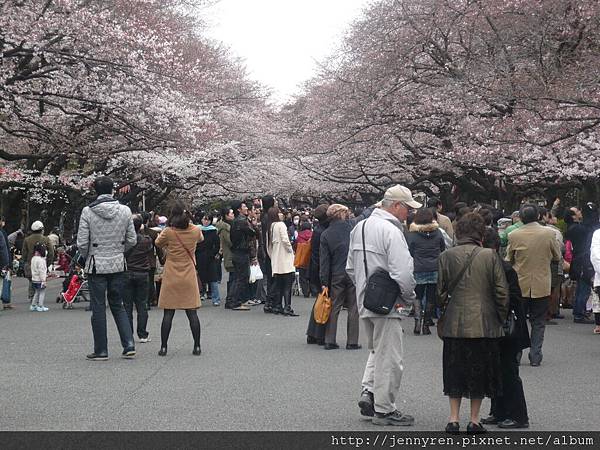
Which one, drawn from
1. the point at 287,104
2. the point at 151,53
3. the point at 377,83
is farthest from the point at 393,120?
the point at 287,104

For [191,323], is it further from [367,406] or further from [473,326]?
[473,326]

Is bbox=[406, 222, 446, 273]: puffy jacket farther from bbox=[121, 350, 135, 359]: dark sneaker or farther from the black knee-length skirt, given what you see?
the black knee-length skirt

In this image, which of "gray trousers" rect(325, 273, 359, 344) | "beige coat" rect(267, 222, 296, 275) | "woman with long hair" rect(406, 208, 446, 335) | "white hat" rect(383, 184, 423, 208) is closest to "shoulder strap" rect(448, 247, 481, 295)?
"white hat" rect(383, 184, 423, 208)

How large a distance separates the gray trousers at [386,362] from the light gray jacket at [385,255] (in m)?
0.10

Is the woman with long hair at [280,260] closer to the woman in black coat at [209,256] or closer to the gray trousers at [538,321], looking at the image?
the woman in black coat at [209,256]

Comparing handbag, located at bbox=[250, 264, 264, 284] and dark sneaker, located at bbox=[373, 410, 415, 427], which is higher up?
handbag, located at bbox=[250, 264, 264, 284]

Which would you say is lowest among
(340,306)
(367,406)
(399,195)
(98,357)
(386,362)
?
(98,357)

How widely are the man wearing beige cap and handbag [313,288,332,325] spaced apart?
4.03 meters

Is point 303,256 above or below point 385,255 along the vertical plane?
below

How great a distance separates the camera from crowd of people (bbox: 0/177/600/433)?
20.7 ft

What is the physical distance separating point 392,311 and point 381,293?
167 mm

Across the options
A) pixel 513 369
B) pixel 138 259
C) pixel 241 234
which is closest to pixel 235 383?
pixel 513 369

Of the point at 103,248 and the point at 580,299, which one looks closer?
the point at 103,248

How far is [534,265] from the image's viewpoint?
9781 mm
